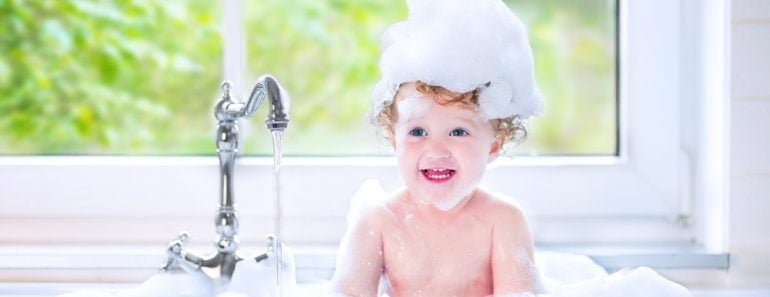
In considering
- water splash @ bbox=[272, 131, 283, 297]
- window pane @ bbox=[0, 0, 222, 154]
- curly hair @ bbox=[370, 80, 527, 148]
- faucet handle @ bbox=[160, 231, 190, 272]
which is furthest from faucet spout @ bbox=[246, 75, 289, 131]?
window pane @ bbox=[0, 0, 222, 154]

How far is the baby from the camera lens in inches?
46.4

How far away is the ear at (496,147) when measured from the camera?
1.23m

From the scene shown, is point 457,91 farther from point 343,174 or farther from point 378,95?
→ point 343,174

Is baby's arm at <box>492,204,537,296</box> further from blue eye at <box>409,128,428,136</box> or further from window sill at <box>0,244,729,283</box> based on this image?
window sill at <box>0,244,729,283</box>

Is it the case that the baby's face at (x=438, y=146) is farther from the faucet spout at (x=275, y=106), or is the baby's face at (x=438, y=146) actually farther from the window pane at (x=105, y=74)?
the window pane at (x=105, y=74)

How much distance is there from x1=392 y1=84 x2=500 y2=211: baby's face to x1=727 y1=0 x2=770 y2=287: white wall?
40 centimetres

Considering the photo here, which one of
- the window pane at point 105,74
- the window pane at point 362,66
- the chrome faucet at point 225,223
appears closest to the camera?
the chrome faucet at point 225,223

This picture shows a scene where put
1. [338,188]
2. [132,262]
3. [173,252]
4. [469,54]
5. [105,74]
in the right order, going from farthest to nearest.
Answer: [105,74]
[338,188]
[132,262]
[173,252]
[469,54]

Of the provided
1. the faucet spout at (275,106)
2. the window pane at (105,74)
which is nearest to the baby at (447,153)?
the faucet spout at (275,106)

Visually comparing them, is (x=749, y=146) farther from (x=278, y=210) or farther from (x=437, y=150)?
(x=278, y=210)

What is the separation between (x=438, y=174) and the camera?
1206 millimetres

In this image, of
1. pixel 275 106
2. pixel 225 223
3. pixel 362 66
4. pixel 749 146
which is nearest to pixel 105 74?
pixel 362 66

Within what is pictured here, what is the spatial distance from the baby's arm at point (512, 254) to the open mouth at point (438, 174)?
3.6 inches

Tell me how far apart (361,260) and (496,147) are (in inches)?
8.5
